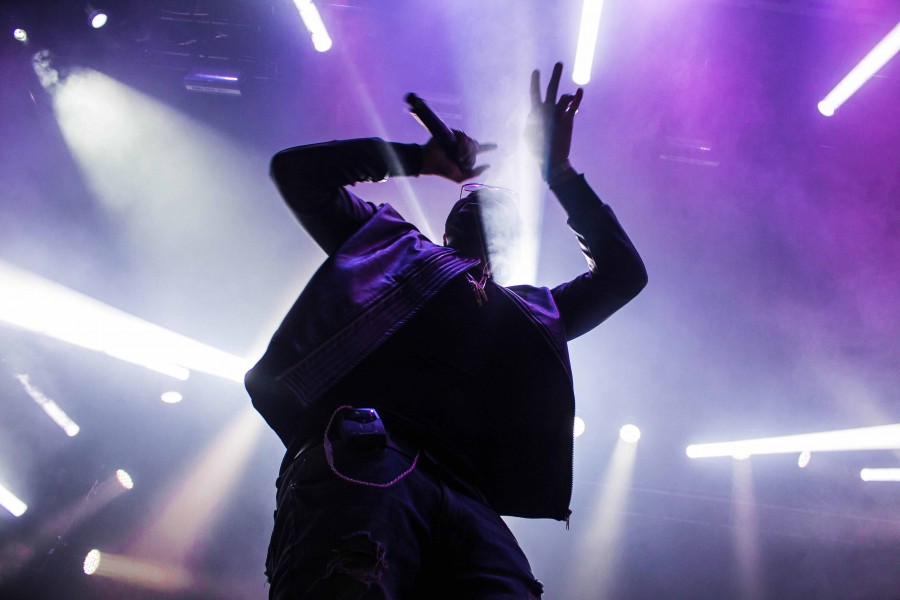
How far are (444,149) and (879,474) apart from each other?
5922mm

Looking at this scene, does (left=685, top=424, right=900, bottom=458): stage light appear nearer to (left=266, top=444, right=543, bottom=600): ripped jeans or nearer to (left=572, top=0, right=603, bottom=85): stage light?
(left=572, top=0, right=603, bottom=85): stage light

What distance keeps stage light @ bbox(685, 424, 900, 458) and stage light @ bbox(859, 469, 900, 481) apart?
1.04ft

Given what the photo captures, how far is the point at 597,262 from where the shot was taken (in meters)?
1.58

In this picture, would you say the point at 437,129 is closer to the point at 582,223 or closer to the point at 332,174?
the point at 332,174

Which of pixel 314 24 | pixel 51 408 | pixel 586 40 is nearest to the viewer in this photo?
pixel 586 40

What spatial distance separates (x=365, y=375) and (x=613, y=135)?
3904 mm

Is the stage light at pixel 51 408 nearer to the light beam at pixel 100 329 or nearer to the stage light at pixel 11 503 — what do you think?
the light beam at pixel 100 329

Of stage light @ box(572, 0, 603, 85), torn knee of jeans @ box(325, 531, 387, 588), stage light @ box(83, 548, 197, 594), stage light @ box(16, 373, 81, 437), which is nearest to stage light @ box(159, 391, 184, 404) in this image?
stage light @ box(16, 373, 81, 437)

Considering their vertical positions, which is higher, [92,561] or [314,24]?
[314,24]

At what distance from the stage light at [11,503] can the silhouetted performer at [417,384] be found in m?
5.69

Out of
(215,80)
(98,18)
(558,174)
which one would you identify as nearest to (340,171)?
(558,174)

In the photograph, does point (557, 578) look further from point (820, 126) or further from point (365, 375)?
point (365, 375)

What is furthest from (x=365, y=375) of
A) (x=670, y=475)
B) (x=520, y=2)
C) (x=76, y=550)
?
(x=76, y=550)

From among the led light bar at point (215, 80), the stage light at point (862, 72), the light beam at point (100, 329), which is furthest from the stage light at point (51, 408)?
the stage light at point (862, 72)
